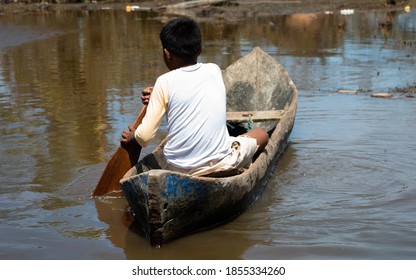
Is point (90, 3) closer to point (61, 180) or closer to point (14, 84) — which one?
point (14, 84)

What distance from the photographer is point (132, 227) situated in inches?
202

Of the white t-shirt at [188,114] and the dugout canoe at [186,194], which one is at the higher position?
the white t-shirt at [188,114]

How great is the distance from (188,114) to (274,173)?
188 centimetres

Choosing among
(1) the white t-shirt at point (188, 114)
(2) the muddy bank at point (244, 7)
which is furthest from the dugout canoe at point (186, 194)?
(2) the muddy bank at point (244, 7)

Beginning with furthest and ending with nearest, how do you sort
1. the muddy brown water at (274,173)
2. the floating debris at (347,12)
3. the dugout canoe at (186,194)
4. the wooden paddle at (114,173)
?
1. the floating debris at (347,12)
2. the wooden paddle at (114,173)
3. the muddy brown water at (274,173)
4. the dugout canoe at (186,194)

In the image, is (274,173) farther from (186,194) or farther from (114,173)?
(186,194)

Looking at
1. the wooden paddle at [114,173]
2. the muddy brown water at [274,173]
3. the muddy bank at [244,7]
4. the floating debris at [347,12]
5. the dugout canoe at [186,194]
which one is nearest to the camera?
the dugout canoe at [186,194]

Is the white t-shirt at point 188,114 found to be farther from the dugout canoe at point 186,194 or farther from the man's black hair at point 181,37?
the dugout canoe at point 186,194

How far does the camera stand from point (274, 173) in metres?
6.45

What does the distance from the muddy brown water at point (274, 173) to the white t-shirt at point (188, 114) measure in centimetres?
57

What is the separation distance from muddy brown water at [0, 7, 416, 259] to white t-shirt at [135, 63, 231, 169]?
1.87ft

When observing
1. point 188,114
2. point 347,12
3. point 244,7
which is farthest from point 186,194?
point 244,7

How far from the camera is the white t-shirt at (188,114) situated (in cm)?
475

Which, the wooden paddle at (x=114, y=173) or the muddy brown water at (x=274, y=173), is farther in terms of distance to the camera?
the wooden paddle at (x=114, y=173)
